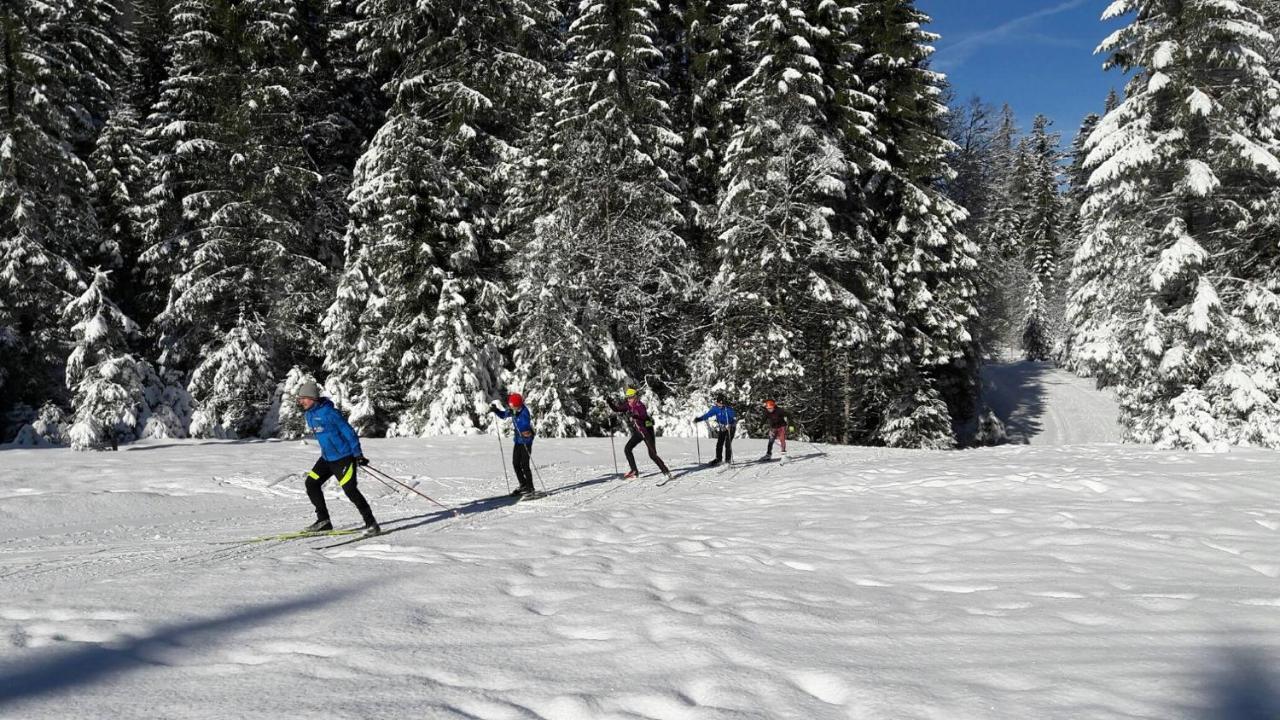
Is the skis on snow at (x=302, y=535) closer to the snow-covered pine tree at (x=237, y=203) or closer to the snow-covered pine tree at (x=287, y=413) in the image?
the snow-covered pine tree at (x=287, y=413)

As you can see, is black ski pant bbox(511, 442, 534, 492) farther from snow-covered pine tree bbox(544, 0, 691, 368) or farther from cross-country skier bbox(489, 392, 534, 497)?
snow-covered pine tree bbox(544, 0, 691, 368)

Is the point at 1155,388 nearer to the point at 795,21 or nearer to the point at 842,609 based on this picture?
the point at 795,21

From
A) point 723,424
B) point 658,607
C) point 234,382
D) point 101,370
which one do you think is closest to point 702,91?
point 723,424

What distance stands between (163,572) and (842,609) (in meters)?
5.58

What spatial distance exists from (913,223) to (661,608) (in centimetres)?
2368

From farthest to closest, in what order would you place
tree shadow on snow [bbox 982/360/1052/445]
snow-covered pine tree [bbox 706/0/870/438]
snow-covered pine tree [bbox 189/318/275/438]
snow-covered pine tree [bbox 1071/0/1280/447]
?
1. tree shadow on snow [bbox 982/360/1052/445]
2. snow-covered pine tree [bbox 189/318/275/438]
3. snow-covered pine tree [bbox 706/0/870/438]
4. snow-covered pine tree [bbox 1071/0/1280/447]

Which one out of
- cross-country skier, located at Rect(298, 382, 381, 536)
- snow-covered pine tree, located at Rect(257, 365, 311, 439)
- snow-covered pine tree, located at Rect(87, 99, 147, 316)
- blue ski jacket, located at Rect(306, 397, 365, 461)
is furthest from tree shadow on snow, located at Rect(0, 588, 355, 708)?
snow-covered pine tree, located at Rect(87, 99, 147, 316)

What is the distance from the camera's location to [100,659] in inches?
158

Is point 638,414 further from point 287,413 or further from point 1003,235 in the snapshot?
point 1003,235

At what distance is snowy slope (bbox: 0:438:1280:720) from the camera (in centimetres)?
367

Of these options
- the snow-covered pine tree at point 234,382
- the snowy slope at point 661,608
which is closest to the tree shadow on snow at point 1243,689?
the snowy slope at point 661,608

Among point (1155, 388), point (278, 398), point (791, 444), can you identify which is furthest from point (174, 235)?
point (1155, 388)

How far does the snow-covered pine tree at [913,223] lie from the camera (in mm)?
25625

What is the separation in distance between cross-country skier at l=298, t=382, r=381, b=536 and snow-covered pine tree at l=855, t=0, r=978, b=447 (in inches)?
768
